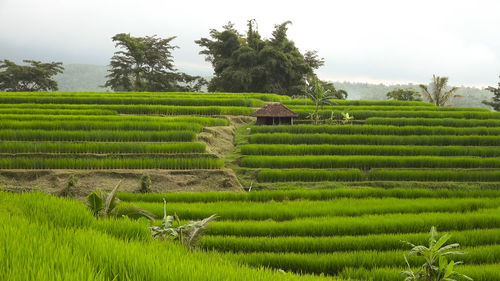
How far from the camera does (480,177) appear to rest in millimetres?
10039

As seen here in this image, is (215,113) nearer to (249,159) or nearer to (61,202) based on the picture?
(249,159)

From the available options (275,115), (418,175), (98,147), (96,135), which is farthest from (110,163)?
(418,175)

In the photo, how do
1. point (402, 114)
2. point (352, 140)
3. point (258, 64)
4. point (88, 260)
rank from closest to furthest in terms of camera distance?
1. point (88, 260)
2. point (352, 140)
3. point (402, 114)
4. point (258, 64)

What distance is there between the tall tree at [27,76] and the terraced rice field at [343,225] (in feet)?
95.8

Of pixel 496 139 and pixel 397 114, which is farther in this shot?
pixel 397 114

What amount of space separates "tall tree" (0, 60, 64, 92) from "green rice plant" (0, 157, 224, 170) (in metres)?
26.0

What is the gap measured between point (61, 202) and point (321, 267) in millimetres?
3208

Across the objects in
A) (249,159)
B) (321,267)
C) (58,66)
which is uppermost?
(58,66)

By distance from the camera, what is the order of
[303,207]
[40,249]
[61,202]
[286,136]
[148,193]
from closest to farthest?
1. [40,249]
2. [61,202]
3. [303,207]
4. [148,193]
5. [286,136]

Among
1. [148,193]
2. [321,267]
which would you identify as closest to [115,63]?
[148,193]

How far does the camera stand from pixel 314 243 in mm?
5613

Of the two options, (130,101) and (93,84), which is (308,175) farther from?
(93,84)

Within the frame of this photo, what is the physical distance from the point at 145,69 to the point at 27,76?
984 cm

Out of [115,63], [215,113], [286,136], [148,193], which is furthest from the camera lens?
[115,63]
